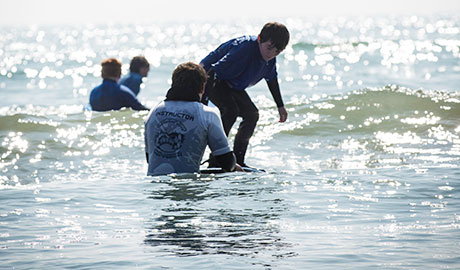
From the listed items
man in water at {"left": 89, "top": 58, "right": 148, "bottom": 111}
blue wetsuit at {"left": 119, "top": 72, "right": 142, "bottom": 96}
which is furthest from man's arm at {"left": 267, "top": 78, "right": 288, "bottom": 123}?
blue wetsuit at {"left": 119, "top": 72, "right": 142, "bottom": 96}

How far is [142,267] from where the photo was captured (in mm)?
4531

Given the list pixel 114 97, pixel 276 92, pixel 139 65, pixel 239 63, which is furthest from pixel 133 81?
pixel 239 63

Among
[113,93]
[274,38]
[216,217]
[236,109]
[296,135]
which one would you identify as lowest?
[216,217]

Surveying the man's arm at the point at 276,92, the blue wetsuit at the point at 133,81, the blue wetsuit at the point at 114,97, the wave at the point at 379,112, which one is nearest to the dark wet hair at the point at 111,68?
the blue wetsuit at the point at 114,97

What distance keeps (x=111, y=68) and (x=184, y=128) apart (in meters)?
5.66

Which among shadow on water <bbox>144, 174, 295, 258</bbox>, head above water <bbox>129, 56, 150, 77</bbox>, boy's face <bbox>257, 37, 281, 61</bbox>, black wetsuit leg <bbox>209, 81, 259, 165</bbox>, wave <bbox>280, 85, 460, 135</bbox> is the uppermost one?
head above water <bbox>129, 56, 150, 77</bbox>

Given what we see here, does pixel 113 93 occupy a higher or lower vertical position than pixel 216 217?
higher

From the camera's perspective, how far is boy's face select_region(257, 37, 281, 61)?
776 centimetres

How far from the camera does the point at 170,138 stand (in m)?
6.55

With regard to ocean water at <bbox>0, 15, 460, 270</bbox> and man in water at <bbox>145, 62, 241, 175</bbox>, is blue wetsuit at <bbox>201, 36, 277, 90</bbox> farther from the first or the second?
man in water at <bbox>145, 62, 241, 175</bbox>

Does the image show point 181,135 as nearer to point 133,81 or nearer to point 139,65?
point 139,65

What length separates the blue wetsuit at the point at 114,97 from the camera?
1212 centimetres

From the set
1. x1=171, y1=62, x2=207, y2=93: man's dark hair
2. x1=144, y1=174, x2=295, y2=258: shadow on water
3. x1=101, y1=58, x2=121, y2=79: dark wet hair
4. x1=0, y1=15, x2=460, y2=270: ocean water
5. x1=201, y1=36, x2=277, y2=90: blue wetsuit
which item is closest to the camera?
x1=0, y1=15, x2=460, y2=270: ocean water

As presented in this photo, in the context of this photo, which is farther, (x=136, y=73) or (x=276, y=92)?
(x=136, y=73)
